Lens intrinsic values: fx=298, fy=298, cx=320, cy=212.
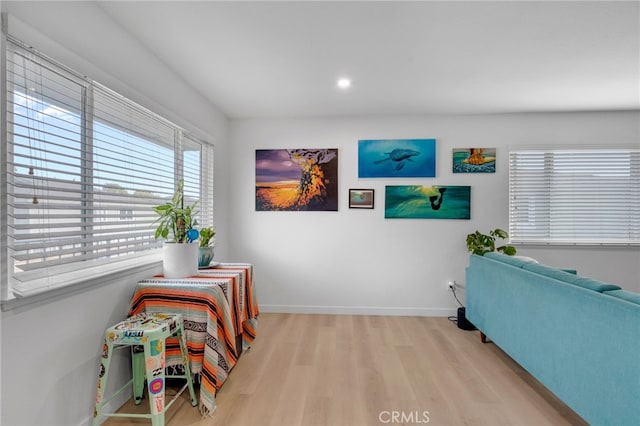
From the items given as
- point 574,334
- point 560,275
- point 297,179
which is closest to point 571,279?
point 560,275

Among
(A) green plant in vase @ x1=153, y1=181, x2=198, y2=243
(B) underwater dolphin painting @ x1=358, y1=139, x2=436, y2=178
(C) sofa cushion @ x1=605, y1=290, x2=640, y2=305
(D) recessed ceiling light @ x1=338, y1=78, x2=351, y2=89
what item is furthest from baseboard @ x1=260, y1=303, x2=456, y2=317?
(D) recessed ceiling light @ x1=338, y1=78, x2=351, y2=89

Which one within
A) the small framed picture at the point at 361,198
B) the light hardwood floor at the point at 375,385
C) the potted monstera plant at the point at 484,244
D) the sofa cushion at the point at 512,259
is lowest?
the light hardwood floor at the point at 375,385

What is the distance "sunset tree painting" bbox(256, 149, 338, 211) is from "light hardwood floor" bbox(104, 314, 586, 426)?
4.91ft

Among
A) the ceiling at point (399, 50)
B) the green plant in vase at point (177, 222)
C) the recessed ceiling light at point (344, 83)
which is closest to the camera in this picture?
the ceiling at point (399, 50)

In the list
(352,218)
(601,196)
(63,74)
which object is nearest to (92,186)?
(63,74)

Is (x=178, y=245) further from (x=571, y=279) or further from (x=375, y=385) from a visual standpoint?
(x=571, y=279)

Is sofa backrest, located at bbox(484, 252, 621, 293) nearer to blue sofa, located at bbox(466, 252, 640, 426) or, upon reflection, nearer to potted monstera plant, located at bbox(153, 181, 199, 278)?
blue sofa, located at bbox(466, 252, 640, 426)

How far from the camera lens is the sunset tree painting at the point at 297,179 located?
3719 mm

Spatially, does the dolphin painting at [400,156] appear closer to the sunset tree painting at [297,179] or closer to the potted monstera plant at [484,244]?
the sunset tree painting at [297,179]

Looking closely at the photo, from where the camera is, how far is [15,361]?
1.30 metres

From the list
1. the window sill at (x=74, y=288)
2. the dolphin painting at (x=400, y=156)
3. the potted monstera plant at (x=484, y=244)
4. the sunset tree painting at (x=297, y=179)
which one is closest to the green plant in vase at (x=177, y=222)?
the window sill at (x=74, y=288)

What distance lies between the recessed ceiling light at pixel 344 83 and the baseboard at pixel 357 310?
2549mm

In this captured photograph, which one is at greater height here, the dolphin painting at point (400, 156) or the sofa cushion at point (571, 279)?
the dolphin painting at point (400, 156)

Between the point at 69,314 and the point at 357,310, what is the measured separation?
9.43 feet
